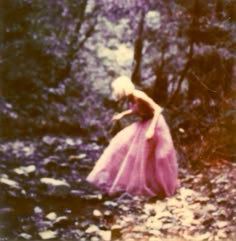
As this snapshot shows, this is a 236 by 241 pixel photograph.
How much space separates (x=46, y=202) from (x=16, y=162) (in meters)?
0.25

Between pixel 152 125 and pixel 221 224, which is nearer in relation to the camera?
pixel 152 125

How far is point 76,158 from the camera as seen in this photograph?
3002 mm

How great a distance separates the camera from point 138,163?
296cm

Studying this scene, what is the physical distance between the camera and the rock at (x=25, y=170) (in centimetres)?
298

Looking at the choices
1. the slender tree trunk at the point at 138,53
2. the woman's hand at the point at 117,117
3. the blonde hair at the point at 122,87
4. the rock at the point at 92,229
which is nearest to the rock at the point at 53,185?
the rock at the point at 92,229

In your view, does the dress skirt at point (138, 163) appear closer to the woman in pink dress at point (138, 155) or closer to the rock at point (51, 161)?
the woman in pink dress at point (138, 155)

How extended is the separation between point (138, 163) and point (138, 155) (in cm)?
4

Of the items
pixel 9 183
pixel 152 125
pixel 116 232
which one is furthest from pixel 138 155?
pixel 9 183

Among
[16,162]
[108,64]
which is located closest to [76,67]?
[108,64]

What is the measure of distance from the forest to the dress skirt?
42 millimetres

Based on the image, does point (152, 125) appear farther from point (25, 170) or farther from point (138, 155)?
point (25, 170)

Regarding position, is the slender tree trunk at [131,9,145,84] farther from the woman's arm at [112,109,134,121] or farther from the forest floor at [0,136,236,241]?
the forest floor at [0,136,236,241]

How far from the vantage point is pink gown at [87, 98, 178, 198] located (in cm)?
296

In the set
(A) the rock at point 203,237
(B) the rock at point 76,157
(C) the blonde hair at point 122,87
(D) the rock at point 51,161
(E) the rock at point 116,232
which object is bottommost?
(A) the rock at point 203,237
